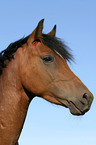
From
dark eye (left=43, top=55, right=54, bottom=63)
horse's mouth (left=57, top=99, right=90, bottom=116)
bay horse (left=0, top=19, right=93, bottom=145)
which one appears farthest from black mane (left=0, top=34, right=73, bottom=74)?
horse's mouth (left=57, top=99, right=90, bottom=116)

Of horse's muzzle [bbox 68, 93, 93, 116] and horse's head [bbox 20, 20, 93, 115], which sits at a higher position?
horse's head [bbox 20, 20, 93, 115]

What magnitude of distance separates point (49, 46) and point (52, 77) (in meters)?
0.63

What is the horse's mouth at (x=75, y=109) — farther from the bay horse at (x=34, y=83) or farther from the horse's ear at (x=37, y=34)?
the horse's ear at (x=37, y=34)

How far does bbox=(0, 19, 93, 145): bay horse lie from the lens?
376 cm

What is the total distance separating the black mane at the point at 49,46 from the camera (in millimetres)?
4211

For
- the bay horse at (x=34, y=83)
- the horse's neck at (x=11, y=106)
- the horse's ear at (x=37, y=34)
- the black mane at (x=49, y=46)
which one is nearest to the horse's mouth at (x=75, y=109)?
the bay horse at (x=34, y=83)

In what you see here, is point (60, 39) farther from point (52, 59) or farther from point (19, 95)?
point (19, 95)

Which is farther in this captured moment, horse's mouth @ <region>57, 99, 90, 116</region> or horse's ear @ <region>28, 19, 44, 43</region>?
horse's ear @ <region>28, 19, 44, 43</region>

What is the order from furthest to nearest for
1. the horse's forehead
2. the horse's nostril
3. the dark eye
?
the horse's forehead, the dark eye, the horse's nostril

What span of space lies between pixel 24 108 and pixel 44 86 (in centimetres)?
50

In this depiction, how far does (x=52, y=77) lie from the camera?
157 inches

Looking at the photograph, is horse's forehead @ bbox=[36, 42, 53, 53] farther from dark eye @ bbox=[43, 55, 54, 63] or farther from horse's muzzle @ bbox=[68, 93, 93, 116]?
horse's muzzle @ bbox=[68, 93, 93, 116]

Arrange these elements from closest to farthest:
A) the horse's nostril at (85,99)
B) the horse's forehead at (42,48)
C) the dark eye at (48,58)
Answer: the horse's nostril at (85,99) → the dark eye at (48,58) → the horse's forehead at (42,48)

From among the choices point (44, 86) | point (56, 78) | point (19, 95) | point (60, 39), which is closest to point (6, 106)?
point (19, 95)
